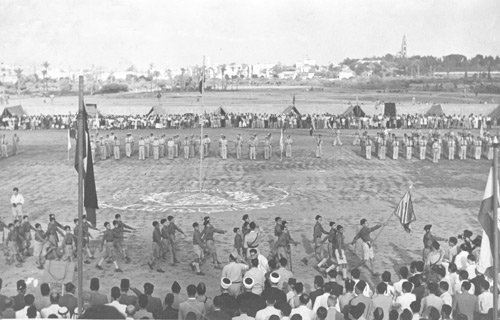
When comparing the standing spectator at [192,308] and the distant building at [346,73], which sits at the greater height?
the distant building at [346,73]

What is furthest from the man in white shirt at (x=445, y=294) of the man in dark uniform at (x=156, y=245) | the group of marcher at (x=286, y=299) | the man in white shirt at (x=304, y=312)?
the man in dark uniform at (x=156, y=245)

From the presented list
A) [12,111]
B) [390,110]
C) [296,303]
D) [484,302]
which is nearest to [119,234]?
[296,303]

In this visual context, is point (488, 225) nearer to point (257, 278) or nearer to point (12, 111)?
point (257, 278)

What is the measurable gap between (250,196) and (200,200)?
1.69 meters

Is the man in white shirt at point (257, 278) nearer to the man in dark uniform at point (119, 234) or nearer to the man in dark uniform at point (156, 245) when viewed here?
the man in dark uniform at point (156, 245)

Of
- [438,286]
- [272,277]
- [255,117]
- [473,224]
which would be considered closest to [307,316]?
Result: [272,277]

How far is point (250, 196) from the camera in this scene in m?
19.7

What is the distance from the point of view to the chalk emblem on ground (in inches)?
710

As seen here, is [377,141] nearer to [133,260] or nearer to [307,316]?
[133,260]

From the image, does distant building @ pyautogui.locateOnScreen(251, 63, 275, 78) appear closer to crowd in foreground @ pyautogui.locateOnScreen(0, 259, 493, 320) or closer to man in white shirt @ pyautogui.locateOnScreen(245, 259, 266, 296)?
man in white shirt @ pyautogui.locateOnScreen(245, 259, 266, 296)

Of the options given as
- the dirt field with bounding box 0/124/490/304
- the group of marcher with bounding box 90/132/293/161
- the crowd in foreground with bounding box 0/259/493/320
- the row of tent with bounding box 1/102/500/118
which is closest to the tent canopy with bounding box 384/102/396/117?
the row of tent with bounding box 1/102/500/118

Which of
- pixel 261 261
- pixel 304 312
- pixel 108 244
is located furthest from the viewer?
pixel 108 244

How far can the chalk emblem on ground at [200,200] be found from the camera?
18.0 metres

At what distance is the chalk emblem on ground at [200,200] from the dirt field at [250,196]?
3 centimetres
